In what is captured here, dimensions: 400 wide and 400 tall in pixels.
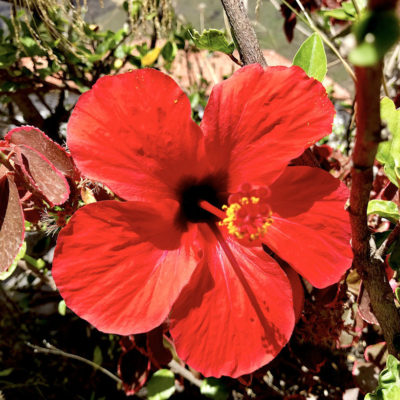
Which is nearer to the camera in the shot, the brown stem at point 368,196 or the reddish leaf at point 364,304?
the brown stem at point 368,196

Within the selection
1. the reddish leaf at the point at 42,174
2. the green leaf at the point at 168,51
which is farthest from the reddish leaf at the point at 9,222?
the green leaf at the point at 168,51

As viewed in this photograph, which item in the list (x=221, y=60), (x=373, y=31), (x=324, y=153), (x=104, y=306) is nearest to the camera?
(x=373, y=31)

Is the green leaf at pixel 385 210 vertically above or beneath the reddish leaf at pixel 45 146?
beneath

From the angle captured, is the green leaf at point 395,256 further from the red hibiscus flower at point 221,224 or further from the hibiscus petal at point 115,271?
the hibiscus petal at point 115,271

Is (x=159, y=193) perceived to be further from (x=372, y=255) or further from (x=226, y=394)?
(x=226, y=394)

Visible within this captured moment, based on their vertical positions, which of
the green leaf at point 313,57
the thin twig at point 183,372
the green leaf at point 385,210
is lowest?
the thin twig at point 183,372

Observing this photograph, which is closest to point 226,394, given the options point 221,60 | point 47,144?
point 47,144
